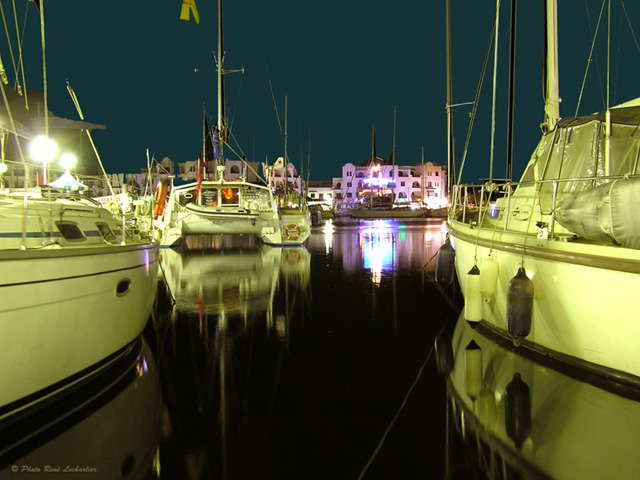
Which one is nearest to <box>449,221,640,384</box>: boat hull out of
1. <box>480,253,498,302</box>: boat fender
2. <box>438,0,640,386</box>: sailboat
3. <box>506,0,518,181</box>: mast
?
<box>438,0,640,386</box>: sailboat

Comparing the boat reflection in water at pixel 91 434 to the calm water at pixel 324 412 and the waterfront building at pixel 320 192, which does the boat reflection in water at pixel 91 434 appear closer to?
the calm water at pixel 324 412

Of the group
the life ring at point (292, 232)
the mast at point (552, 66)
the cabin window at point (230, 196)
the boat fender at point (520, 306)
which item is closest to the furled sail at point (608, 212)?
the boat fender at point (520, 306)

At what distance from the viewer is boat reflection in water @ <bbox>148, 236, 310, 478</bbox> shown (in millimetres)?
3564

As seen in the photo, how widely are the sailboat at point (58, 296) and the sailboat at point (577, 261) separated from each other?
4.25 meters

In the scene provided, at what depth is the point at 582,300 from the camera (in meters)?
4.71

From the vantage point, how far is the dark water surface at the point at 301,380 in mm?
3436

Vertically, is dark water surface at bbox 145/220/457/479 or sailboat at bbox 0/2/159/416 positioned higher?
sailboat at bbox 0/2/159/416

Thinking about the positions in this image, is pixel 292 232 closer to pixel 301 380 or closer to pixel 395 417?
pixel 301 380

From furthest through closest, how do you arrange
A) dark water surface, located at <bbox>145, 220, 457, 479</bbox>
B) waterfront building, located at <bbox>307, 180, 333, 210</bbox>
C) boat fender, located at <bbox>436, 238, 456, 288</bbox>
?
waterfront building, located at <bbox>307, 180, 333, 210</bbox> < boat fender, located at <bbox>436, 238, 456, 288</bbox> < dark water surface, located at <bbox>145, 220, 457, 479</bbox>

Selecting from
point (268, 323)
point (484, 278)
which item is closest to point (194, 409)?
point (268, 323)

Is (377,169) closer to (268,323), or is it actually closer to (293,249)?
(293,249)

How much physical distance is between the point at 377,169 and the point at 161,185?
73288 millimetres

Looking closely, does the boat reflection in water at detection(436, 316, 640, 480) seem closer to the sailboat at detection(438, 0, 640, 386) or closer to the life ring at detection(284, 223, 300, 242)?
the sailboat at detection(438, 0, 640, 386)

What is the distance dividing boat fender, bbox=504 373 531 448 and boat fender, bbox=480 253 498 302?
134 centimetres
